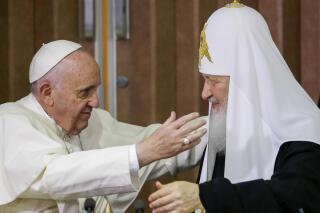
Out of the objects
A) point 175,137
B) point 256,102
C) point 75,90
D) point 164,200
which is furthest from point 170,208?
point 75,90

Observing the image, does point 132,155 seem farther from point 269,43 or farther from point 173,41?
point 173,41

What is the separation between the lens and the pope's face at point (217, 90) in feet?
10.9

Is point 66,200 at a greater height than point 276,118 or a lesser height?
lesser

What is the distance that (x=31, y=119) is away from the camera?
3.71 meters

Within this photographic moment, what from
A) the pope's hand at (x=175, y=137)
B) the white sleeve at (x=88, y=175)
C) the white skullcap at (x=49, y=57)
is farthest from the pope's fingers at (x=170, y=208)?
the white skullcap at (x=49, y=57)

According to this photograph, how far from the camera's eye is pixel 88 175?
11.2 feet

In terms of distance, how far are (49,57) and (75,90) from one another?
0.20 meters

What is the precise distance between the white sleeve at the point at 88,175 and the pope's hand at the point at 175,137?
16 cm

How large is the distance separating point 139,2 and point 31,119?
1.44m

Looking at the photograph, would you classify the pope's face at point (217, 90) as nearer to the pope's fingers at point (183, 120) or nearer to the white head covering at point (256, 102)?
the white head covering at point (256, 102)

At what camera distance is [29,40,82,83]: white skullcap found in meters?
3.80

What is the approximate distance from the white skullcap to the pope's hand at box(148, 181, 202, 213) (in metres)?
1.06

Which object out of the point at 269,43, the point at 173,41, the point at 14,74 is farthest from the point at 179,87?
the point at 269,43

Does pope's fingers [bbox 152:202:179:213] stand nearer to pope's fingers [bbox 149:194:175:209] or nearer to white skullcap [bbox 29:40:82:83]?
pope's fingers [bbox 149:194:175:209]
